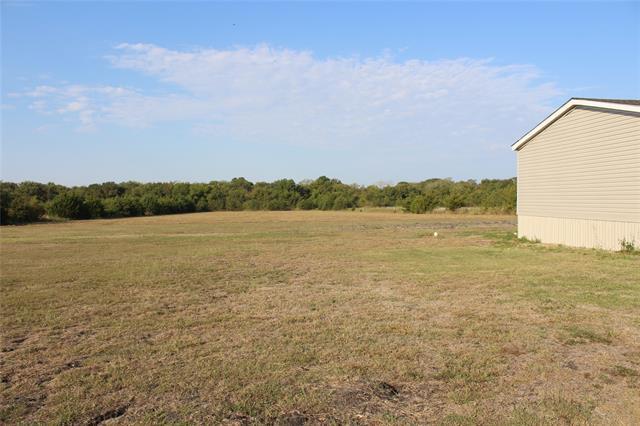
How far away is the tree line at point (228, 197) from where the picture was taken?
58.5 meters

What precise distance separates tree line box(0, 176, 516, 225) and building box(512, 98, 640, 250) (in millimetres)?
36836

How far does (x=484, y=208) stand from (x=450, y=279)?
53.2 metres

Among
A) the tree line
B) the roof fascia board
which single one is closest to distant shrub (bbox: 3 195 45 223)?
the tree line

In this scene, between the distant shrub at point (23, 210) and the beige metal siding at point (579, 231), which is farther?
the distant shrub at point (23, 210)

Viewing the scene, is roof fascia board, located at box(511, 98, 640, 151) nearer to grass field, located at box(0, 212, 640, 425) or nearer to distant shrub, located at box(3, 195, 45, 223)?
grass field, located at box(0, 212, 640, 425)

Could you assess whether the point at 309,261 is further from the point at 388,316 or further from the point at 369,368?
the point at 369,368

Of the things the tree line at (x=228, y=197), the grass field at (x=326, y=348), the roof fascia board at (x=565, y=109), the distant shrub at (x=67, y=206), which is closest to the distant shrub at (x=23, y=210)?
the tree line at (x=228, y=197)

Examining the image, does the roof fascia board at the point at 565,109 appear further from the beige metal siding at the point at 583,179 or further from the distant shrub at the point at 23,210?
the distant shrub at the point at 23,210

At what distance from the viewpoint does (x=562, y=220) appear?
19484 millimetres

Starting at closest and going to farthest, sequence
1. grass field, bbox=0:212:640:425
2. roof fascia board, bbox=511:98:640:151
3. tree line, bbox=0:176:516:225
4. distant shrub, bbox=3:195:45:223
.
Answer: grass field, bbox=0:212:640:425
roof fascia board, bbox=511:98:640:151
distant shrub, bbox=3:195:45:223
tree line, bbox=0:176:516:225

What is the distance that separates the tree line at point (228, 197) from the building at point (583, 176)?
36836 millimetres

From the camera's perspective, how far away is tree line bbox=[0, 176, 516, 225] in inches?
2303

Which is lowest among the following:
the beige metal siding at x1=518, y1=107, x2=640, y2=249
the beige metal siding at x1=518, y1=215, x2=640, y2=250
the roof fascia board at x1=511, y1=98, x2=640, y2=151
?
the beige metal siding at x1=518, y1=215, x2=640, y2=250

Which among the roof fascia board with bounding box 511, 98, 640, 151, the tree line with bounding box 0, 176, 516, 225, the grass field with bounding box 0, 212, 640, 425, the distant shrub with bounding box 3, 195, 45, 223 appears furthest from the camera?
the tree line with bounding box 0, 176, 516, 225
